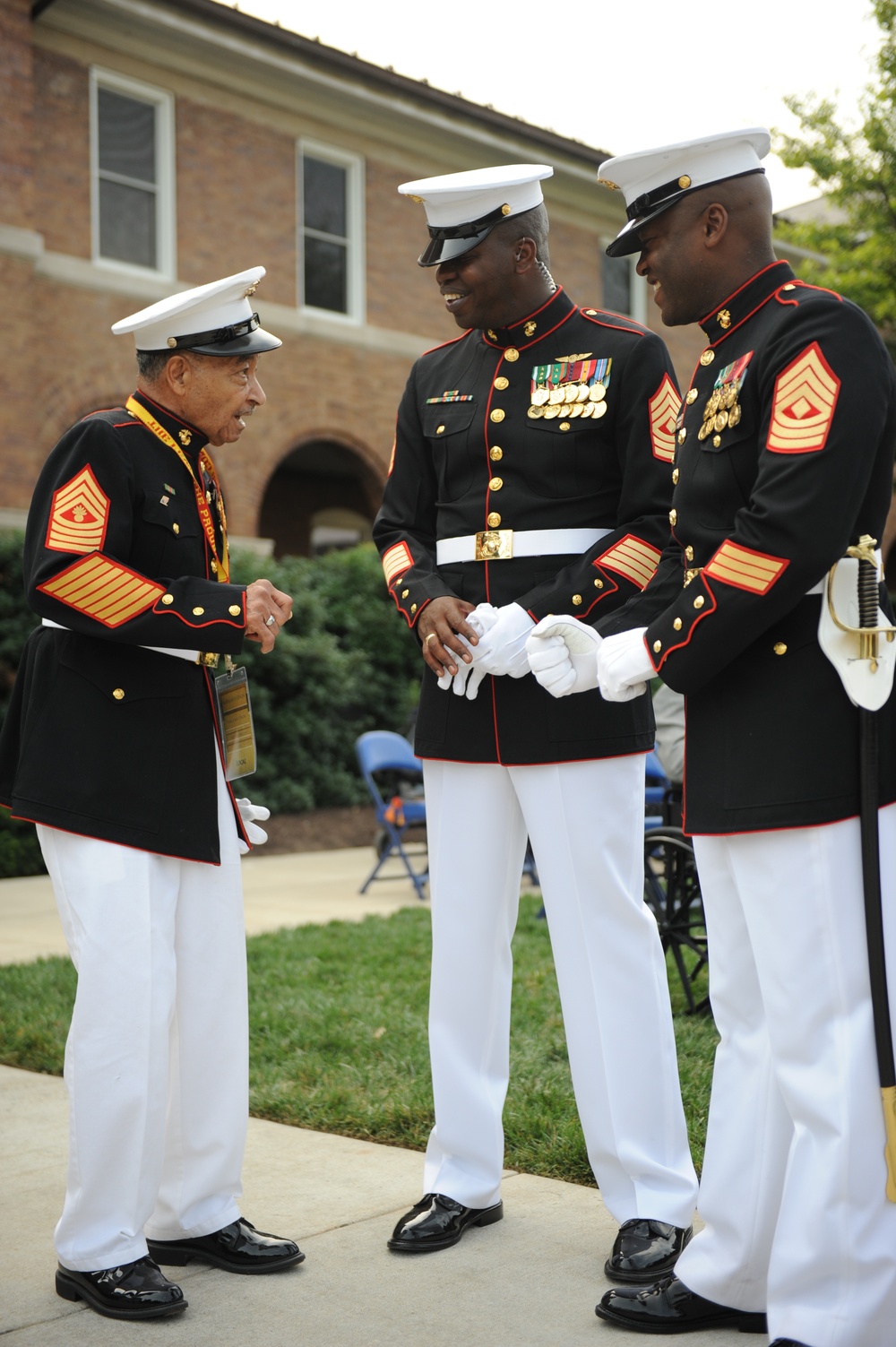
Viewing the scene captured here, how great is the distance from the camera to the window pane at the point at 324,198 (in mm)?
16031

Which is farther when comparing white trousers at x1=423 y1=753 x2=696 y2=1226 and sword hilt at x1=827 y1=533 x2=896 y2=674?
white trousers at x1=423 y1=753 x2=696 y2=1226

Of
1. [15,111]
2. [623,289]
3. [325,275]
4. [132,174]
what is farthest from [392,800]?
[623,289]

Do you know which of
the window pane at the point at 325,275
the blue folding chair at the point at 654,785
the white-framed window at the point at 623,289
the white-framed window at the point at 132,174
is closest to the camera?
the blue folding chair at the point at 654,785

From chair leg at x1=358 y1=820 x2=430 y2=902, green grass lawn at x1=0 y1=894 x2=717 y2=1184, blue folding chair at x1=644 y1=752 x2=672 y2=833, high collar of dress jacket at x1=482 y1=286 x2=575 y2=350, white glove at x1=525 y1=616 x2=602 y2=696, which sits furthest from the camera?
chair leg at x1=358 y1=820 x2=430 y2=902

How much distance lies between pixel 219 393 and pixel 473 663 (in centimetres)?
87

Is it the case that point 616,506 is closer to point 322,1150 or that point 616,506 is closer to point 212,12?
point 322,1150

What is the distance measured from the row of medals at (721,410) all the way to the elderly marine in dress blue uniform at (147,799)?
1.04 m

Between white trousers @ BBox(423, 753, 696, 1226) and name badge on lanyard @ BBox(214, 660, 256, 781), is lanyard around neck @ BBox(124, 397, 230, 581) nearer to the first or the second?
name badge on lanyard @ BBox(214, 660, 256, 781)

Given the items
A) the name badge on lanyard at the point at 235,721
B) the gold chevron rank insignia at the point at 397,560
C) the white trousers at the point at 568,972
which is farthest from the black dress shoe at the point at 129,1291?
the gold chevron rank insignia at the point at 397,560

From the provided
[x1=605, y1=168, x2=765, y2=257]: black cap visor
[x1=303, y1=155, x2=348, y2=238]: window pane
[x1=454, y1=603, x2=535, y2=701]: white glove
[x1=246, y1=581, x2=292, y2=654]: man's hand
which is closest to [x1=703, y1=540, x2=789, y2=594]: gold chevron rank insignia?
[x1=605, y1=168, x2=765, y2=257]: black cap visor

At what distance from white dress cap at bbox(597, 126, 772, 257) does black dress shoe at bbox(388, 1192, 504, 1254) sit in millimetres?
2226

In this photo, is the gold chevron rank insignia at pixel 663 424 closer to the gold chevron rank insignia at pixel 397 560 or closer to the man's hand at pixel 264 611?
the gold chevron rank insignia at pixel 397 560

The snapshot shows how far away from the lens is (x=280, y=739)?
41.9 feet

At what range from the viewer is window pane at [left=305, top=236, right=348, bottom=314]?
52.9 feet
